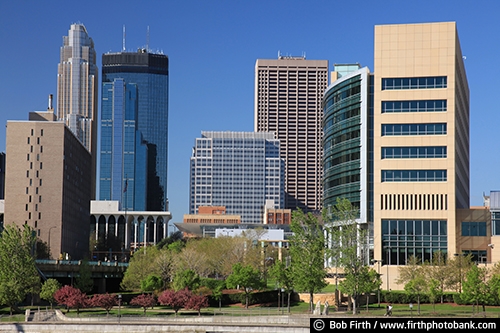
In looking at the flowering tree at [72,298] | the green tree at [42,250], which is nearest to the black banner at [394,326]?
the flowering tree at [72,298]

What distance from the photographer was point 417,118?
119 meters

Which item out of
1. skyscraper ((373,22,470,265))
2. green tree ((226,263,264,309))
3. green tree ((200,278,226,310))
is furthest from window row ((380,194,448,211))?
green tree ((200,278,226,310))

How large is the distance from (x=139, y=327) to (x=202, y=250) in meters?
72.1

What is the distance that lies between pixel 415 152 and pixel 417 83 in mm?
10573

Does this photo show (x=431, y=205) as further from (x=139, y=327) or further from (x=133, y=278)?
(x=139, y=327)

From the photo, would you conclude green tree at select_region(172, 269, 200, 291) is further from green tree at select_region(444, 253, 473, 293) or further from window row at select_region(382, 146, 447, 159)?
window row at select_region(382, 146, 447, 159)

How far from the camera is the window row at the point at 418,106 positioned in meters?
118

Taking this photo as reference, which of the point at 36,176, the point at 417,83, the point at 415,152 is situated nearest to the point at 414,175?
the point at 415,152

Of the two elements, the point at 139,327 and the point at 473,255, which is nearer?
the point at 139,327

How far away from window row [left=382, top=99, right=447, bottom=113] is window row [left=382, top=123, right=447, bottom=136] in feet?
7.50

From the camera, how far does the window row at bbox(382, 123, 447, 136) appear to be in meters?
118

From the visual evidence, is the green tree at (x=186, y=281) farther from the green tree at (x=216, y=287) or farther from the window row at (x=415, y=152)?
the window row at (x=415, y=152)

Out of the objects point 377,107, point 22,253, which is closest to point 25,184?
point 22,253

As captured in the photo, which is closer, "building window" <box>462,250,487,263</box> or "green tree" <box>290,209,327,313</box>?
"green tree" <box>290,209,327,313</box>
